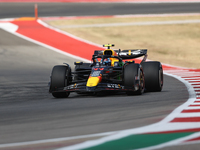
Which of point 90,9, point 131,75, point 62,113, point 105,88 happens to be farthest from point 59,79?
point 90,9

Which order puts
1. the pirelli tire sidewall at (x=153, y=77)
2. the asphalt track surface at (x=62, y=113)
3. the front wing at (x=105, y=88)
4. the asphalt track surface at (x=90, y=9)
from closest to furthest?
the asphalt track surface at (x=62, y=113) < the front wing at (x=105, y=88) < the pirelli tire sidewall at (x=153, y=77) < the asphalt track surface at (x=90, y=9)

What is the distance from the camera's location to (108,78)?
10.7 meters

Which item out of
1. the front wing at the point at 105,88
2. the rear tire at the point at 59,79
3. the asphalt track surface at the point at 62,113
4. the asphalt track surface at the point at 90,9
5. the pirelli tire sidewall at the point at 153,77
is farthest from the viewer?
the asphalt track surface at the point at 90,9

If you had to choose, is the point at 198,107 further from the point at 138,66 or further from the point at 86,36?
the point at 86,36

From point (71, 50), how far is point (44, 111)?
47.7 ft

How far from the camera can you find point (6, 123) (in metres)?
6.54

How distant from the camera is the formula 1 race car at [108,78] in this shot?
1002 cm

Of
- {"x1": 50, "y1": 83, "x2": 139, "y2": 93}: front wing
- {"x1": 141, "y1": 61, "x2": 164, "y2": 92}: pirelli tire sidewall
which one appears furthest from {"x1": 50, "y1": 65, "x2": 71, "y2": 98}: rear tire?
{"x1": 141, "y1": 61, "x2": 164, "y2": 92}: pirelli tire sidewall

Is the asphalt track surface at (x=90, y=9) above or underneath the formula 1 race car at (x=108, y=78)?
above

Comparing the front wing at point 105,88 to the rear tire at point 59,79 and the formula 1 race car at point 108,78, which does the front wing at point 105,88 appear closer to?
the formula 1 race car at point 108,78

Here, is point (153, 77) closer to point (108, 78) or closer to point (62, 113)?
point (108, 78)

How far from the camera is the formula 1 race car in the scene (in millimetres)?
10016

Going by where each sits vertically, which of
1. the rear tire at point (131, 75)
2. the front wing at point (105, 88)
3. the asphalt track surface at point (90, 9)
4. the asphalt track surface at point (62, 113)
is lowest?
the asphalt track surface at point (62, 113)

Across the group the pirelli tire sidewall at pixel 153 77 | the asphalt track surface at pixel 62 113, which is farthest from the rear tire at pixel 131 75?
the pirelli tire sidewall at pixel 153 77
